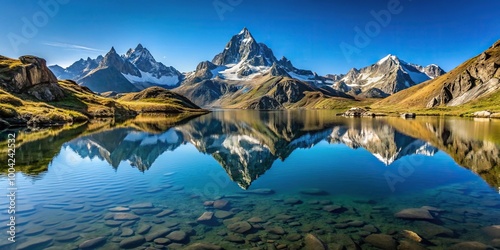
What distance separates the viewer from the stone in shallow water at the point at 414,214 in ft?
78.4

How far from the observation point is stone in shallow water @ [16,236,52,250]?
19.1 meters

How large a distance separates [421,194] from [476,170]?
642 inches

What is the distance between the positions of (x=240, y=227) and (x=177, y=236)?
4457 mm

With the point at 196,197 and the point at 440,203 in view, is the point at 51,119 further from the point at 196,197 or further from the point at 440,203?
the point at 440,203

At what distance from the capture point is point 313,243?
19.6 m

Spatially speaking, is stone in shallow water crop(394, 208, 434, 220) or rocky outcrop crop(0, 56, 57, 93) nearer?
stone in shallow water crop(394, 208, 434, 220)

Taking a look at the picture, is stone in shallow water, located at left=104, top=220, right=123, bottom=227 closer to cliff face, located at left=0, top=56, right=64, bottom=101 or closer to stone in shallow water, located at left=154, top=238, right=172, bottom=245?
stone in shallow water, located at left=154, top=238, right=172, bottom=245

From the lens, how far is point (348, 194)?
3120cm

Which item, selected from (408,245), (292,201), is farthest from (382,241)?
(292,201)

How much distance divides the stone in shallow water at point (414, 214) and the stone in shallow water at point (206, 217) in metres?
14.7

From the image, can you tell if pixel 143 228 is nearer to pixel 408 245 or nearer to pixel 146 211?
pixel 146 211

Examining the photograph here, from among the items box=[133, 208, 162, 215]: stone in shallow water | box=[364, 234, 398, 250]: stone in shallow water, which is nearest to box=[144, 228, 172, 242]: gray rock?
box=[133, 208, 162, 215]: stone in shallow water

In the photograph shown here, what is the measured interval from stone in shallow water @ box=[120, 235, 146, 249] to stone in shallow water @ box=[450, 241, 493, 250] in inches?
755

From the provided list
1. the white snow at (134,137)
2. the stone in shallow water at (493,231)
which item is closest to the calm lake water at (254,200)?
the stone in shallow water at (493,231)
